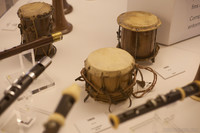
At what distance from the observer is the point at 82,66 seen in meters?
1.91

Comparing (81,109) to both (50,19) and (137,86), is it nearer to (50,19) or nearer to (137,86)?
(137,86)

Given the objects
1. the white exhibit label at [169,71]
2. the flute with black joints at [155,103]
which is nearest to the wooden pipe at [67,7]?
the white exhibit label at [169,71]

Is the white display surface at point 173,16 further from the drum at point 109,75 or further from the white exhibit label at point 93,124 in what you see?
the white exhibit label at point 93,124

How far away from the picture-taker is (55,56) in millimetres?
2023

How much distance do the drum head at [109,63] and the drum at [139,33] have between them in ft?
0.81

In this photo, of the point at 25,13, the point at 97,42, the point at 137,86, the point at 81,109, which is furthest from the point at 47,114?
the point at 97,42

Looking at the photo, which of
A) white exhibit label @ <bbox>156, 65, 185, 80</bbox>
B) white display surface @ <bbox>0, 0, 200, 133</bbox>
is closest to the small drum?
white display surface @ <bbox>0, 0, 200, 133</bbox>

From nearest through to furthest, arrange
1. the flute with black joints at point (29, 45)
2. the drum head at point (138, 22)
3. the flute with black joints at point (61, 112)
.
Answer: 1. the flute with black joints at point (61, 112)
2. the flute with black joints at point (29, 45)
3. the drum head at point (138, 22)

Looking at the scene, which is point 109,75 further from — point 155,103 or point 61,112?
point 61,112

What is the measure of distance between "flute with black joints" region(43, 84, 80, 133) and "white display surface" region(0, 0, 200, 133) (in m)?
0.48

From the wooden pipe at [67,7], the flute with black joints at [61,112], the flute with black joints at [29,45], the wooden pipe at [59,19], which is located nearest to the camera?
the flute with black joints at [61,112]

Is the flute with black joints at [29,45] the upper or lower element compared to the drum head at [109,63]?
upper

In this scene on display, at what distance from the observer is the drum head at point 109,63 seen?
1447 millimetres

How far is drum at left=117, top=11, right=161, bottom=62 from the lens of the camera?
5.76 ft
